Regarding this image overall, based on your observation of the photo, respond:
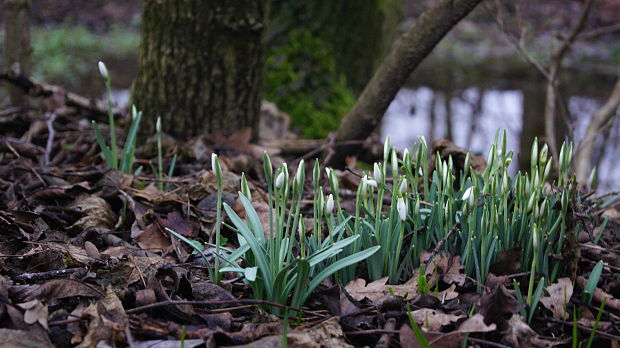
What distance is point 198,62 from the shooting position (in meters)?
3.12

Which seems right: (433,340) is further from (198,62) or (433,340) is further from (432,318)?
(198,62)

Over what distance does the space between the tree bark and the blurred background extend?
33 centimetres

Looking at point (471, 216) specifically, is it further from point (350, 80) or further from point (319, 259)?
point (350, 80)

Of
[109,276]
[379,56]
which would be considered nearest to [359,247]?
[109,276]

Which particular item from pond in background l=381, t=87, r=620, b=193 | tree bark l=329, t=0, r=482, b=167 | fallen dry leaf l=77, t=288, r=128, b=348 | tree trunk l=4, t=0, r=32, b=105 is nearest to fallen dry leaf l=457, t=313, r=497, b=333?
fallen dry leaf l=77, t=288, r=128, b=348

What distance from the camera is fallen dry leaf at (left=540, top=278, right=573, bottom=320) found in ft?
5.43

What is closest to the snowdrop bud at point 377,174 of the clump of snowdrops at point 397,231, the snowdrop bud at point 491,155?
the clump of snowdrops at point 397,231

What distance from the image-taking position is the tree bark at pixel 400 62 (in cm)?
283

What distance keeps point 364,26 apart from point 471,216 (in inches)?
135

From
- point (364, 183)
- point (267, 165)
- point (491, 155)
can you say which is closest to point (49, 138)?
point (267, 165)

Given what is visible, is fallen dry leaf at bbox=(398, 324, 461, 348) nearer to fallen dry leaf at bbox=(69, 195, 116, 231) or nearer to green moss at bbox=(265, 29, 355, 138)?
fallen dry leaf at bbox=(69, 195, 116, 231)

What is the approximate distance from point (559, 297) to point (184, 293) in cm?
106

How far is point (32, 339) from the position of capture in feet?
4.57

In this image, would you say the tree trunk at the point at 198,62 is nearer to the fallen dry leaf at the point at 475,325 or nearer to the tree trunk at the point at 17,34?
the tree trunk at the point at 17,34
